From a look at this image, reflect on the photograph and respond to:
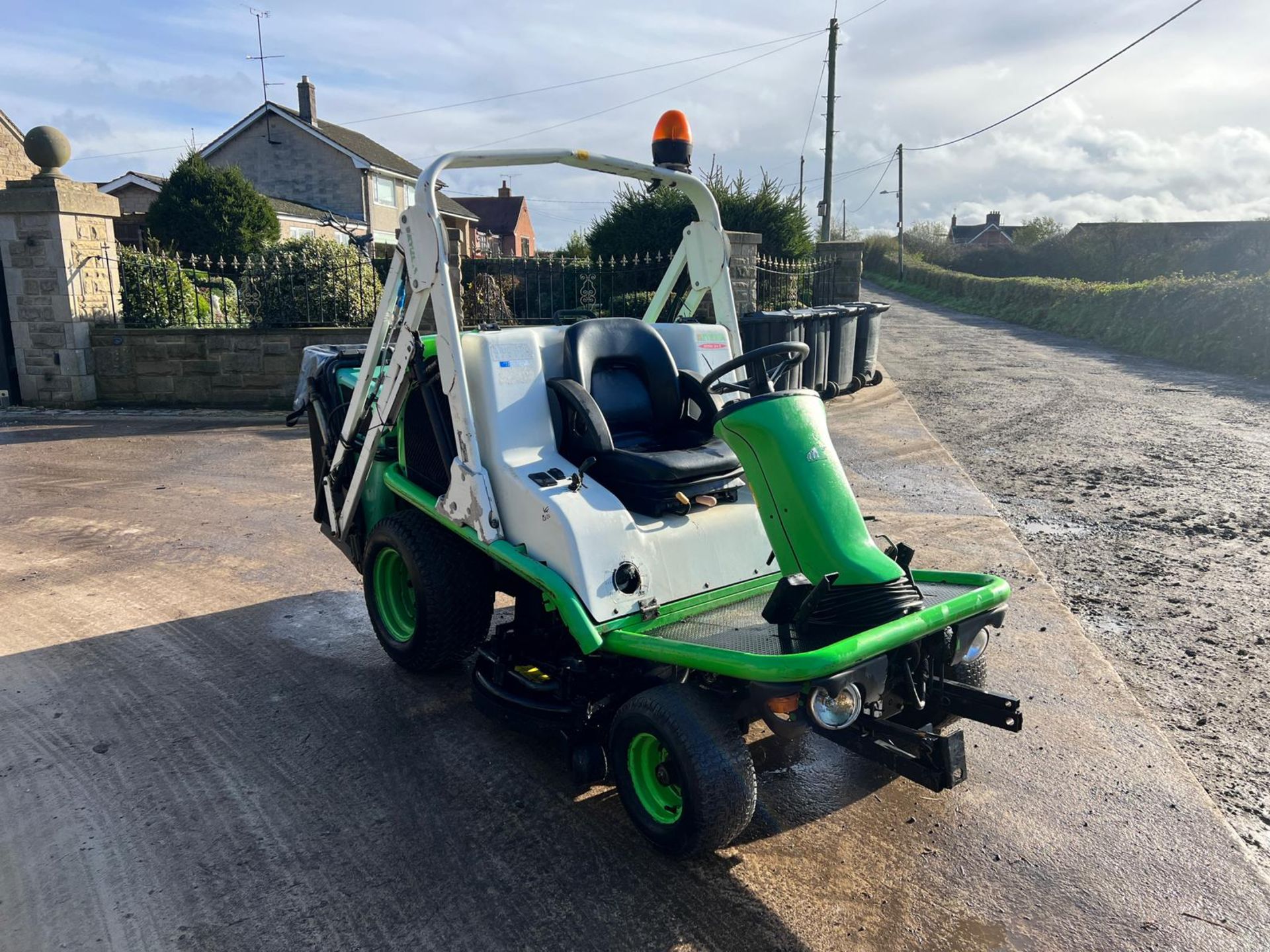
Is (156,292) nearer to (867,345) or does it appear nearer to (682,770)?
(867,345)

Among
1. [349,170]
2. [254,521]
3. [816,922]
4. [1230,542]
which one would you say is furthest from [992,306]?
[816,922]

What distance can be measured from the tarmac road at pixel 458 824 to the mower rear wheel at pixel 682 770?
18 cm

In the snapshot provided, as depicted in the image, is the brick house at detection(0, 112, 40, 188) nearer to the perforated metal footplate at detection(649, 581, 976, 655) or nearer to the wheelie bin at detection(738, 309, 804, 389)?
the wheelie bin at detection(738, 309, 804, 389)

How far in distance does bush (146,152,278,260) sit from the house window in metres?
11.0

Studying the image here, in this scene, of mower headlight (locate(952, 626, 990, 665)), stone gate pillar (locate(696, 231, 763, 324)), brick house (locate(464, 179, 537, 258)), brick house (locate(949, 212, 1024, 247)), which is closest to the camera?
mower headlight (locate(952, 626, 990, 665))

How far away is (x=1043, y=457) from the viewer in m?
9.31

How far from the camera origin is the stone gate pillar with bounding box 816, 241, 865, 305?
15.7 m

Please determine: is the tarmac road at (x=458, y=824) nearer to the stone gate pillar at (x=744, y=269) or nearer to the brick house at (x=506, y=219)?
the stone gate pillar at (x=744, y=269)

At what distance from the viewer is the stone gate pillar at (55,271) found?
10.9 meters

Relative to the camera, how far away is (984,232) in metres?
80.2

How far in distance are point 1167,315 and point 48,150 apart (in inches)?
769

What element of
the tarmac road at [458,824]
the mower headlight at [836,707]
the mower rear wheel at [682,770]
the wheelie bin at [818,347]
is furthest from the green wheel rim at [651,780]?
the wheelie bin at [818,347]

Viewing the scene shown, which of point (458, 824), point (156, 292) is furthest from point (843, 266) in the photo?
point (458, 824)

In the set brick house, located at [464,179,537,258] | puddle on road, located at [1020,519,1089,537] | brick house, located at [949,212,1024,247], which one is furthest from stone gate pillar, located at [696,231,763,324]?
brick house, located at [949,212,1024,247]
